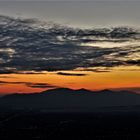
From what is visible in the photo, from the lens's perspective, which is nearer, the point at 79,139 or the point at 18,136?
the point at 79,139

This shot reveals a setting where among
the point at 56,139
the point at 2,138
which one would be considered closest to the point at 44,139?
the point at 56,139

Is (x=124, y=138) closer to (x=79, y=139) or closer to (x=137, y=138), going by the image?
(x=137, y=138)

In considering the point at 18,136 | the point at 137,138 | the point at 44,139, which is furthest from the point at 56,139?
the point at 137,138

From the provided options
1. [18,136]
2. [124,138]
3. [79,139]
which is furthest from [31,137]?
[124,138]

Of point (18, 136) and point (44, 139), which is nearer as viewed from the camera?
point (44, 139)

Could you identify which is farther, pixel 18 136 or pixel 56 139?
pixel 18 136

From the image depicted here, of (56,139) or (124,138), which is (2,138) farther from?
(124,138)

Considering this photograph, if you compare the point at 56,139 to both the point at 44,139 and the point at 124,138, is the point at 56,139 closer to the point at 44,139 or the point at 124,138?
the point at 44,139

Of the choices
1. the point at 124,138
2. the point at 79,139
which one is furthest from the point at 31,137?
the point at 124,138
